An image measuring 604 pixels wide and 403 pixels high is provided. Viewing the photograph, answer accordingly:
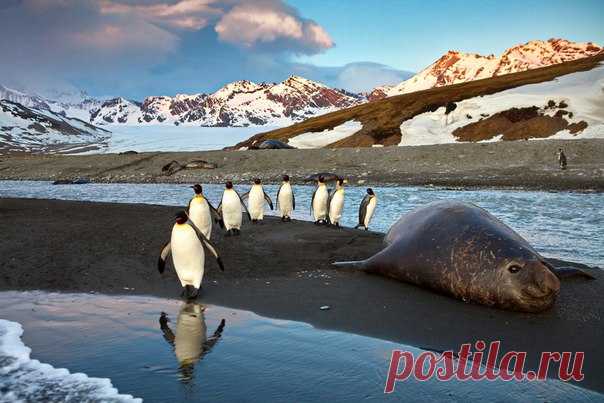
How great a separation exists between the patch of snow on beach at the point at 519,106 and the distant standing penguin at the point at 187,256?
35.5 m

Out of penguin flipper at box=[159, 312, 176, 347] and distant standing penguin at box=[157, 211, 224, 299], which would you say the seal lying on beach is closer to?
distant standing penguin at box=[157, 211, 224, 299]

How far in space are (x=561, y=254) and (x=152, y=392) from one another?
7.39 metres

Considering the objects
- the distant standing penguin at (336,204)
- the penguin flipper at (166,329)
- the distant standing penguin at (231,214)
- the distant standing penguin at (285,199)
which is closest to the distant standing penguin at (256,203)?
the distant standing penguin at (285,199)

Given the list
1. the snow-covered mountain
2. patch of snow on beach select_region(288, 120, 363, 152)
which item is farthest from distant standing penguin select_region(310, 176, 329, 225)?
the snow-covered mountain

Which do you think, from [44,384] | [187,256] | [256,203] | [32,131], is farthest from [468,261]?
[32,131]

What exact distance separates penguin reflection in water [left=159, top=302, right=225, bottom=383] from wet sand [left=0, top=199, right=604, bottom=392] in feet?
1.74

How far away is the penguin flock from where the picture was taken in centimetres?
723

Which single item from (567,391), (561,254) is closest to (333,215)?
(561,254)

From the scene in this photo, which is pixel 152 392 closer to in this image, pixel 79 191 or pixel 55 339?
pixel 55 339

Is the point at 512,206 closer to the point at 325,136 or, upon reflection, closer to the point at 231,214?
the point at 231,214

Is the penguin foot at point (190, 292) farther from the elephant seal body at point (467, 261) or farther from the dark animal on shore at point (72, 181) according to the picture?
the dark animal on shore at point (72, 181)

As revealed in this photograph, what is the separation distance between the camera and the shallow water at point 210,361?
3.93 meters

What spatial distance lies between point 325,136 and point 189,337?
48884 millimetres

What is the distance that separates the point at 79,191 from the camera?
25.7 metres
